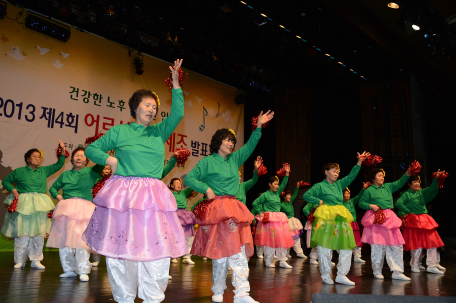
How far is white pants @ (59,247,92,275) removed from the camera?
4.24 metres

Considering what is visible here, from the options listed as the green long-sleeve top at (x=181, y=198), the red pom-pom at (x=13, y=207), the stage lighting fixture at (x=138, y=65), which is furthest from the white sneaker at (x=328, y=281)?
the stage lighting fixture at (x=138, y=65)

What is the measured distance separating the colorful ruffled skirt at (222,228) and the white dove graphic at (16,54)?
16.8 feet

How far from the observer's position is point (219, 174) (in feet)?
11.5

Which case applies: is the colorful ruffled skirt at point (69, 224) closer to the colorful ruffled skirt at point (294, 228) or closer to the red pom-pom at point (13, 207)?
the red pom-pom at point (13, 207)

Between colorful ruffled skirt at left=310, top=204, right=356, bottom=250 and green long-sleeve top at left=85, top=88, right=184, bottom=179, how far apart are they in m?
2.60

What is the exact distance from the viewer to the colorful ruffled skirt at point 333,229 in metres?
4.50

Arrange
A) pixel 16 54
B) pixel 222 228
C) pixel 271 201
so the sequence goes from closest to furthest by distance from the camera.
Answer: pixel 222 228 < pixel 16 54 < pixel 271 201

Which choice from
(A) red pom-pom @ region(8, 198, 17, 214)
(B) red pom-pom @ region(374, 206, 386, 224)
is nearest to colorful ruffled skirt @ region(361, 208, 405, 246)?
(B) red pom-pom @ region(374, 206, 386, 224)

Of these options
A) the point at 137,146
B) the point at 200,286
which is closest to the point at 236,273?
the point at 200,286

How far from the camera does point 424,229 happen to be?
5.85 meters

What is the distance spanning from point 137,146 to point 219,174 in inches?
42.6

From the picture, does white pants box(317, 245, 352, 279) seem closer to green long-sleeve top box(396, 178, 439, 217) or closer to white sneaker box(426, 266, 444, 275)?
green long-sleeve top box(396, 178, 439, 217)

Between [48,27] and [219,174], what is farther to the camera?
[48,27]

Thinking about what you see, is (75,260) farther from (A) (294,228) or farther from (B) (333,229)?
(A) (294,228)
